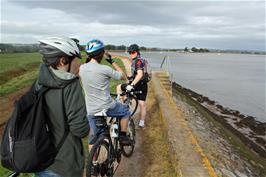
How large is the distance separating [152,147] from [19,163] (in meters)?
4.63

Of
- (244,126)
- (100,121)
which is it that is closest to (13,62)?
(244,126)

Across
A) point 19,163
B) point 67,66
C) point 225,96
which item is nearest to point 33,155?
point 19,163

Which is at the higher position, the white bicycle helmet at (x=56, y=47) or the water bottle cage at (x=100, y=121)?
the white bicycle helmet at (x=56, y=47)

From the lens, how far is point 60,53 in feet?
7.95

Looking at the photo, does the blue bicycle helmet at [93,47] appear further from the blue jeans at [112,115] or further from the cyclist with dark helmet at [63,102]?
the cyclist with dark helmet at [63,102]

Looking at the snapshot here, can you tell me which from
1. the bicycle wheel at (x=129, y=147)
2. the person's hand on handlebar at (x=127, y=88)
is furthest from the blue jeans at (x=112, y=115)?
the bicycle wheel at (x=129, y=147)

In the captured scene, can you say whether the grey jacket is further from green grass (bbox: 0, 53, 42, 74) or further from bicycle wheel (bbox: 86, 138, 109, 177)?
green grass (bbox: 0, 53, 42, 74)

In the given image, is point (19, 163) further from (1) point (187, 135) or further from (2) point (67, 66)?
(1) point (187, 135)

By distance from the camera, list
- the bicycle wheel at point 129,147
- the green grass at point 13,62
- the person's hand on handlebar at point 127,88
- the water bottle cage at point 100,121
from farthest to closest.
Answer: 1. the green grass at point 13,62
2. the bicycle wheel at point 129,147
3. the person's hand on handlebar at point 127,88
4. the water bottle cage at point 100,121

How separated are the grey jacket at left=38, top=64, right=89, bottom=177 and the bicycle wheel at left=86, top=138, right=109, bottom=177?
4.83 ft

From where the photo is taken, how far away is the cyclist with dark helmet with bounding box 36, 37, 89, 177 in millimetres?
2363

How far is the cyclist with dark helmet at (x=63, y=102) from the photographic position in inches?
93.0

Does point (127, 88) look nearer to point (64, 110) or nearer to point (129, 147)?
point (129, 147)

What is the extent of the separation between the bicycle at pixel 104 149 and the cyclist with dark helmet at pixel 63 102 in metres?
1.46
